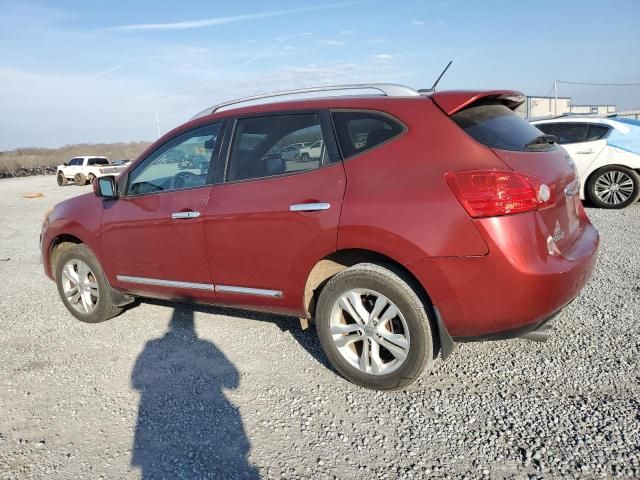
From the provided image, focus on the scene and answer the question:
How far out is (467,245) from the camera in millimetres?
2559

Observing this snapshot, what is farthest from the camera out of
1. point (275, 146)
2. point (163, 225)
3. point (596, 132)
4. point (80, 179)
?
point (80, 179)

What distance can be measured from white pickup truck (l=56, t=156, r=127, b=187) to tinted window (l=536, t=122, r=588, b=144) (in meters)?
22.7

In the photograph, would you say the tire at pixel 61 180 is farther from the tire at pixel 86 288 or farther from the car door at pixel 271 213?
the car door at pixel 271 213

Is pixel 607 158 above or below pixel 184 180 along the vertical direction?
below

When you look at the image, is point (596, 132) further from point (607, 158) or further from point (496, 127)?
A: point (496, 127)

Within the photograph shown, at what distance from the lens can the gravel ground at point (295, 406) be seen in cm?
239

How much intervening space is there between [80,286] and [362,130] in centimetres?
319

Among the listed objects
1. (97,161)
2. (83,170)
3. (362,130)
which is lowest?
(83,170)

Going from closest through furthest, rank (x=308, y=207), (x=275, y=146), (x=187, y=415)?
(x=187, y=415) < (x=308, y=207) < (x=275, y=146)

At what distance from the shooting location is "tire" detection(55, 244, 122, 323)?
174 inches

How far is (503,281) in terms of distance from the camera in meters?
2.53

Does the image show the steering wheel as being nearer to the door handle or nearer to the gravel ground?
the door handle

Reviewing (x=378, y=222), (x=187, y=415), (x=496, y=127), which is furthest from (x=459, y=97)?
(x=187, y=415)

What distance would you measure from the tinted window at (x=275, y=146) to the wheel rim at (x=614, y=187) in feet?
24.9
